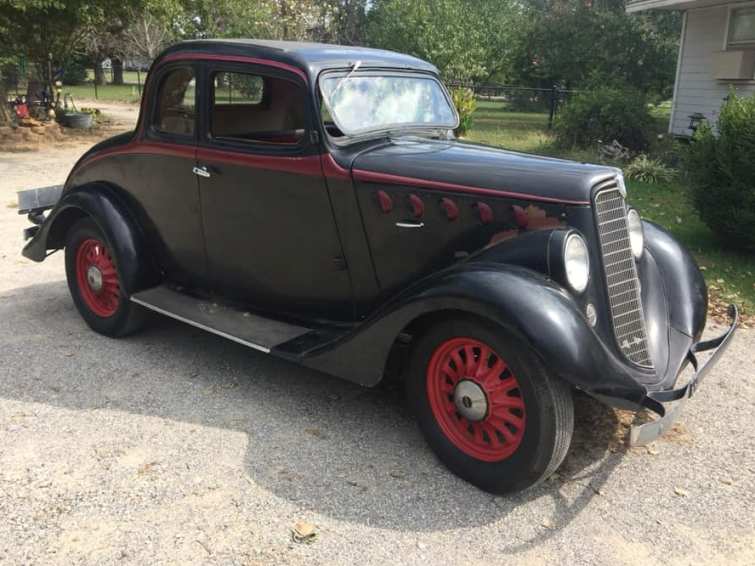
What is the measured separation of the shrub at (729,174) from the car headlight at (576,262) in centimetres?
418

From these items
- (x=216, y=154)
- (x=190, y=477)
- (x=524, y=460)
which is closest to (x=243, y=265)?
(x=216, y=154)

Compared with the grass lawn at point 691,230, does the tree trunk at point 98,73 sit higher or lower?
higher

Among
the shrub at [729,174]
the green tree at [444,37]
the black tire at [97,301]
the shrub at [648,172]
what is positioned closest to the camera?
the black tire at [97,301]

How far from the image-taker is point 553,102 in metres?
18.1

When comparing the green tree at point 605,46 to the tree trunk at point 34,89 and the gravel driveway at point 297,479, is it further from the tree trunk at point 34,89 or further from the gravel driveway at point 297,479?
the gravel driveway at point 297,479

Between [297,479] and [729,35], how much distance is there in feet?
43.5

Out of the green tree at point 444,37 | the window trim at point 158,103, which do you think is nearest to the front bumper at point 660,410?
the window trim at point 158,103

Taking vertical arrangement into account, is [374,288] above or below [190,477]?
above

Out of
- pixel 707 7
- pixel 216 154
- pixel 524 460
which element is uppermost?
pixel 707 7

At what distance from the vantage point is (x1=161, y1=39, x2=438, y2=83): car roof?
13.0 ft

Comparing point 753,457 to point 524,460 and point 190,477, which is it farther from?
point 190,477

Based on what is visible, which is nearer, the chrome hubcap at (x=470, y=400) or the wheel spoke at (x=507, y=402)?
the wheel spoke at (x=507, y=402)

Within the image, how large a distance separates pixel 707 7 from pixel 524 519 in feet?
45.1

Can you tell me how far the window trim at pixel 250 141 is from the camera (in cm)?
383
